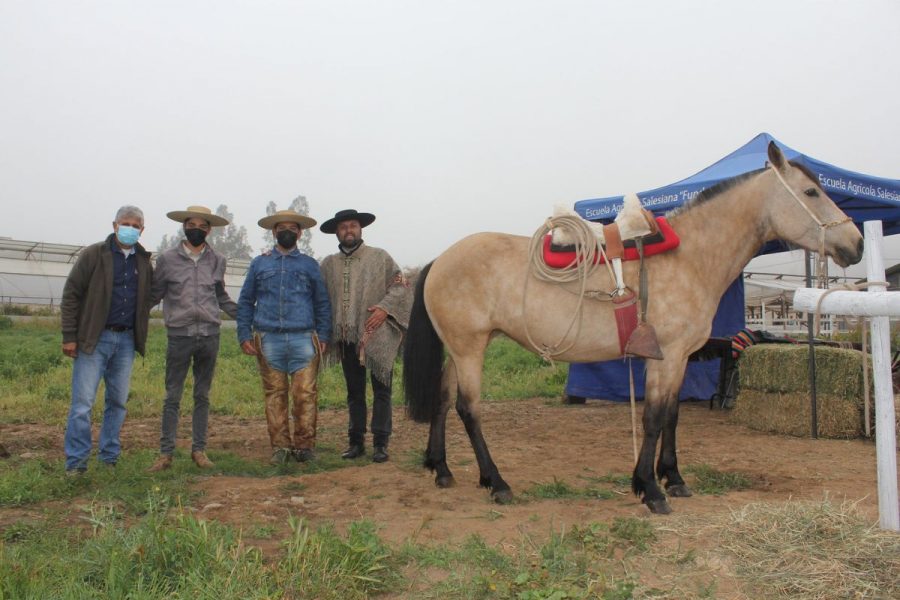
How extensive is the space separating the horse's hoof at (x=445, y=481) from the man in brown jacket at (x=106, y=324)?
8.26 ft

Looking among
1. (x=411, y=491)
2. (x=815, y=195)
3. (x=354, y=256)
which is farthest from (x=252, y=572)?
(x=815, y=195)

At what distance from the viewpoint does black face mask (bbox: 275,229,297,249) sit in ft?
17.1

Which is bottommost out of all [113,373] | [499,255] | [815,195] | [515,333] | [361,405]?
[361,405]

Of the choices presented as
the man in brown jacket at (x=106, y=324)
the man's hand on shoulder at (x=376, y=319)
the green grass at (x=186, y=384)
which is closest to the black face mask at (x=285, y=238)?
the man's hand on shoulder at (x=376, y=319)

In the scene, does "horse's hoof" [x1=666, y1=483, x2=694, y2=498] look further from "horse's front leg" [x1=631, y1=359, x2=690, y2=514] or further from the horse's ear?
the horse's ear

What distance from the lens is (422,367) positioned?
4750 mm

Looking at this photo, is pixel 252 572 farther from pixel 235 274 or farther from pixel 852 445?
pixel 235 274

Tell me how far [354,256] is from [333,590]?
138 inches

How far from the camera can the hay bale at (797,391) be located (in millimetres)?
6320

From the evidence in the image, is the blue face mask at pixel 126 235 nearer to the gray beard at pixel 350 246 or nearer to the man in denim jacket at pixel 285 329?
the man in denim jacket at pixel 285 329

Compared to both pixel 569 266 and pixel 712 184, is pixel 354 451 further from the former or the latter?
pixel 712 184

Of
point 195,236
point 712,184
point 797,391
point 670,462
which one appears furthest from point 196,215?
point 797,391

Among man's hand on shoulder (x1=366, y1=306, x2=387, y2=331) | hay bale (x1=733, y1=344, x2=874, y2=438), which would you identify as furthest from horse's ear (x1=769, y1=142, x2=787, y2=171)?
hay bale (x1=733, y1=344, x2=874, y2=438)

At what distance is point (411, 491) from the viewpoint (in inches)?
170
